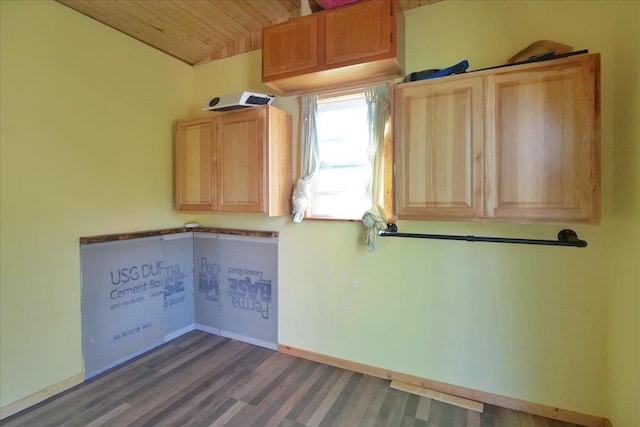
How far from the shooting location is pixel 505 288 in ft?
6.89

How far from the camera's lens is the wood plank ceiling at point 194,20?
2.44m

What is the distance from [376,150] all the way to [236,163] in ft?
3.90

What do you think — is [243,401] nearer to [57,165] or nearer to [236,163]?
[236,163]

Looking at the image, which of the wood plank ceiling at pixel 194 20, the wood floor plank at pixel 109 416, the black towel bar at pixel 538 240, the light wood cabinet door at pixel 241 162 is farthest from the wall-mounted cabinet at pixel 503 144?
the wood floor plank at pixel 109 416

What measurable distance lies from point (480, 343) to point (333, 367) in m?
1.17

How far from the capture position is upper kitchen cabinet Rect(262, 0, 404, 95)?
205 centimetres

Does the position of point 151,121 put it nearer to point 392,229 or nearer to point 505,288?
point 392,229

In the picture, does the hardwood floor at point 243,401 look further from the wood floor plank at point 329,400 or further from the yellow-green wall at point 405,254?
the yellow-green wall at point 405,254

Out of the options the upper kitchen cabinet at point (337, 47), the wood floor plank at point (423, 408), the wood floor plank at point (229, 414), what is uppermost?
the upper kitchen cabinet at point (337, 47)

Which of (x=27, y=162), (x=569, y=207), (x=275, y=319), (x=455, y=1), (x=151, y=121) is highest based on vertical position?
(x=455, y=1)

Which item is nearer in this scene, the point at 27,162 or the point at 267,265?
the point at 27,162

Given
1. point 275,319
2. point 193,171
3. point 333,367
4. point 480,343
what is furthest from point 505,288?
point 193,171

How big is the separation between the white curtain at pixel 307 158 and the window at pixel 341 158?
59 millimetres

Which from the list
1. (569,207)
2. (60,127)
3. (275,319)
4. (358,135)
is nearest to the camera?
(569,207)
